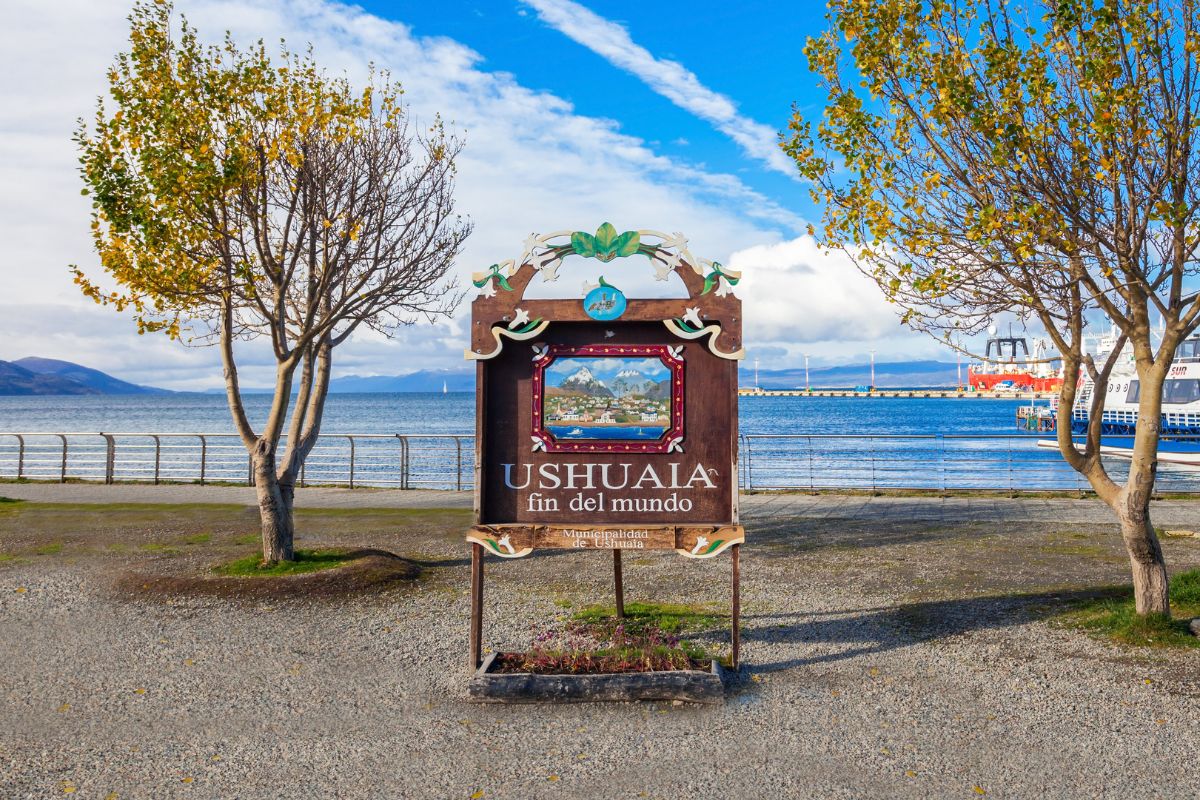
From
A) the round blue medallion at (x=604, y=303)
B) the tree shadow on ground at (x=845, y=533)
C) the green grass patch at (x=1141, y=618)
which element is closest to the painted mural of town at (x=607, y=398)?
the round blue medallion at (x=604, y=303)

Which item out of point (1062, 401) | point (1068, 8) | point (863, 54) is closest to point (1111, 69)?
point (1068, 8)

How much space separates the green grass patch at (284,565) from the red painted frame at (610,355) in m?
4.36

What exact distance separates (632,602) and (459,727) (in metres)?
3.66

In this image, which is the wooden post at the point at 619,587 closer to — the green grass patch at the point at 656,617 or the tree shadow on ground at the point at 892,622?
the green grass patch at the point at 656,617

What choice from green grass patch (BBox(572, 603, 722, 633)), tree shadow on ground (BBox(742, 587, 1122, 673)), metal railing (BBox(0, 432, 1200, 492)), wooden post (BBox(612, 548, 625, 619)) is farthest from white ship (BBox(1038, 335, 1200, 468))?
wooden post (BBox(612, 548, 625, 619))

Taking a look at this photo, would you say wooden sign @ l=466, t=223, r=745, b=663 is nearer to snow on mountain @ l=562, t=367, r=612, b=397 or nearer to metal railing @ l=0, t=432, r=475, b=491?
snow on mountain @ l=562, t=367, r=612, b=397

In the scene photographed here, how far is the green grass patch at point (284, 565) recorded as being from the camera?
33.1 ft

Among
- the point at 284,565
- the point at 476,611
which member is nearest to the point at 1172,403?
the point at 284,565

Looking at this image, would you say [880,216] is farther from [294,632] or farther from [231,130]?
[231,130]

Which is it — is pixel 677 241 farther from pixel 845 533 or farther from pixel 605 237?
pixel 845 533

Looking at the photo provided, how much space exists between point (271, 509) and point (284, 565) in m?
0.65

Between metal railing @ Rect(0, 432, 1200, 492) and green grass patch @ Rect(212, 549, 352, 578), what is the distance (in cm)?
724

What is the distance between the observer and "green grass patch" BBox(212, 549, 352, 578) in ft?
33.1

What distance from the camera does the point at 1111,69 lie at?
7102 millimetres
